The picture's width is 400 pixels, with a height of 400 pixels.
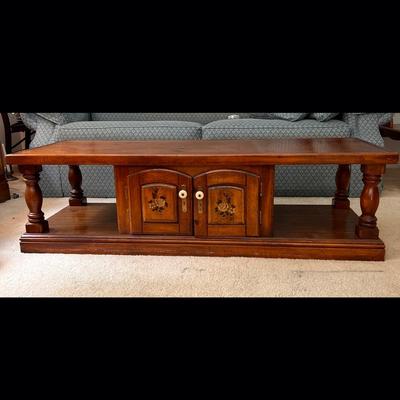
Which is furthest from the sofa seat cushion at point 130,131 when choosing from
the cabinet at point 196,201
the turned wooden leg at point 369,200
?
the turned wooden leg at point 369,200

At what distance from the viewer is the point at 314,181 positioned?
296 centimetres

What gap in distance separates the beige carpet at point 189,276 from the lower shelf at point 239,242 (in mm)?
42

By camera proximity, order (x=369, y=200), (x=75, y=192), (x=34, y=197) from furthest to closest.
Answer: (x=75, y=192)
(x=34, y=197)
(x=369, y=200)

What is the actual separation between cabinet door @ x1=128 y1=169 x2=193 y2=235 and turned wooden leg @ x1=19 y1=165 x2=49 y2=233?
1.55 feet

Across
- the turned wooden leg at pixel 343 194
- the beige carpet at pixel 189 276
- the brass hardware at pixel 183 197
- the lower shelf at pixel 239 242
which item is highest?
the brass hardware at pixel 183 197

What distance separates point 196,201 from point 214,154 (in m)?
0.24

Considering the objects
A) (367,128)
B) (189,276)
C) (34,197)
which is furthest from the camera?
(367,128)

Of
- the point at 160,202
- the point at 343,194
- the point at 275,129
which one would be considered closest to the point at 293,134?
the point at 275,129

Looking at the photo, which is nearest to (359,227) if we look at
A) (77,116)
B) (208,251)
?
(208,251)

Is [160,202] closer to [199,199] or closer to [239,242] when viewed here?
[199,199]

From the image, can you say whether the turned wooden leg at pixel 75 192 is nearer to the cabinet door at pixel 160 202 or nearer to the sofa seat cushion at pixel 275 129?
the cabinet door at pixel 160 202

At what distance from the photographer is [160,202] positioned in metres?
2.00

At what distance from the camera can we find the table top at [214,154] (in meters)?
1.83
